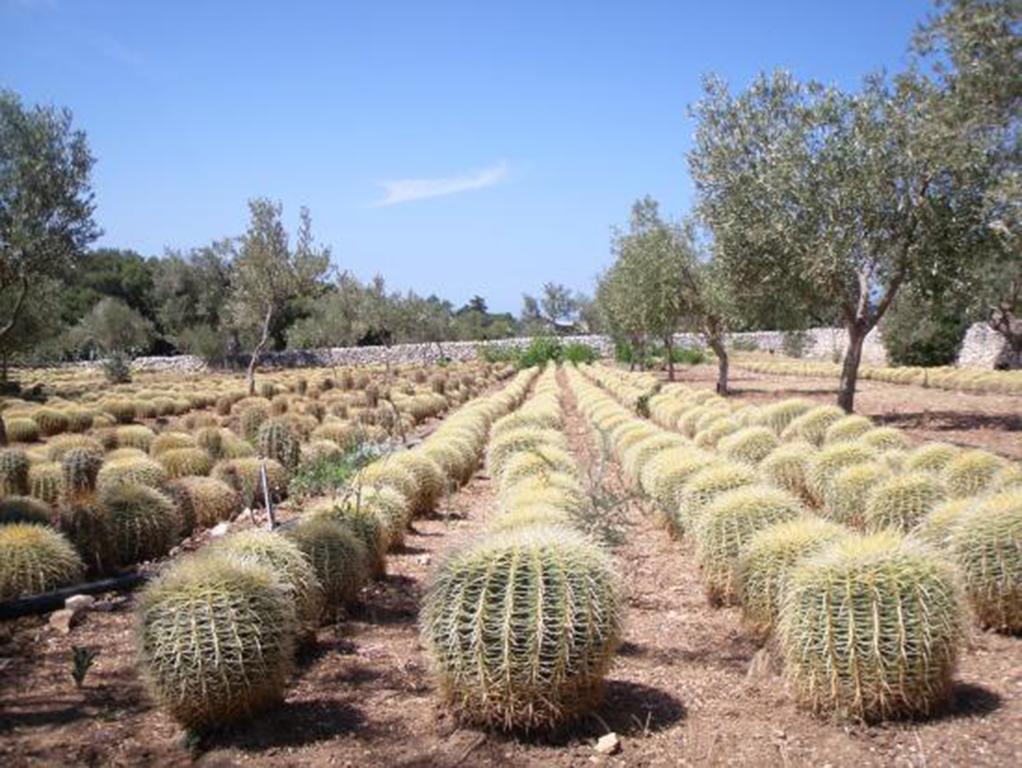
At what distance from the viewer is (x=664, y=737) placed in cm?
458

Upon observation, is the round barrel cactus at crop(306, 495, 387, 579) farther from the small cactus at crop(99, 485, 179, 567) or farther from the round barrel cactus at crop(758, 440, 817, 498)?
the round barrel cactus at crop(758, 440, 817, 498)

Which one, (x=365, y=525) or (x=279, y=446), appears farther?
(x=279, y=446)

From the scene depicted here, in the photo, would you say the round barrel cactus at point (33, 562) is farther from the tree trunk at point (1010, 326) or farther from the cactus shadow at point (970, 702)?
the tree trunk at point (1010, 326)

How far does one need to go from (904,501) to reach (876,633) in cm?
344

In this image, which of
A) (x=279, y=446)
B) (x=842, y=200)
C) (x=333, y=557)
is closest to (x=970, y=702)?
(x=333, y=557)

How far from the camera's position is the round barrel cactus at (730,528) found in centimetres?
671

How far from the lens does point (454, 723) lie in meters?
4.71

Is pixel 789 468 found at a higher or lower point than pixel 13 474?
higher

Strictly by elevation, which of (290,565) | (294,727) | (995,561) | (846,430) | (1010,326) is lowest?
(294,727)

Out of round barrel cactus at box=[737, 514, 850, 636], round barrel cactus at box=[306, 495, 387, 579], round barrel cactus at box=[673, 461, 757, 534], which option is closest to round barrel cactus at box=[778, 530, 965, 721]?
round barrel cactus at box=[737, 514, 850, 636]

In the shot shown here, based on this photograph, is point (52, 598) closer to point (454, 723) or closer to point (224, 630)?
point (224, 630)

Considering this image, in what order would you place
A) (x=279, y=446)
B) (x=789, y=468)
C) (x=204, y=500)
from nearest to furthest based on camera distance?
1. (x=789, y=468)
2. (x=204, y=500)
3. (x=279, y=446)

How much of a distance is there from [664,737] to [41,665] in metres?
4.04

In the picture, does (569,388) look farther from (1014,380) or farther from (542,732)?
(542,732)
